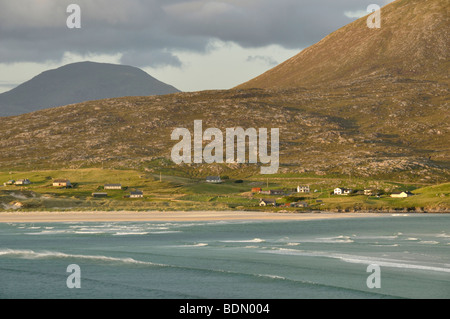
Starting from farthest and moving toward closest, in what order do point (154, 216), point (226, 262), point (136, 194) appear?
point (136, 194) < point (154, 216) < point (226, 262)

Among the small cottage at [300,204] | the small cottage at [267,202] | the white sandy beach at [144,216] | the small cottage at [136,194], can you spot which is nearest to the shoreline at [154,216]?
the white sandy beach at [144,216]

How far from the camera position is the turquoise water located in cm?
4597

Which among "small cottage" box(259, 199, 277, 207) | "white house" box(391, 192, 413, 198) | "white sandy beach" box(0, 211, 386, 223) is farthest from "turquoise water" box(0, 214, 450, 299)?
"white house" box(391, 192, 413, 198)

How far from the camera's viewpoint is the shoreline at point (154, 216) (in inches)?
5089

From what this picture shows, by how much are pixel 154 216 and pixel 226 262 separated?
7788 cm

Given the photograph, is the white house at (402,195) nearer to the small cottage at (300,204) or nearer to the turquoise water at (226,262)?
Answer: the small cottage at (300,204)

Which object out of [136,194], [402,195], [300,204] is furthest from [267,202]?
[136,194]

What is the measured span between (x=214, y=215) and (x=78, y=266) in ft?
275

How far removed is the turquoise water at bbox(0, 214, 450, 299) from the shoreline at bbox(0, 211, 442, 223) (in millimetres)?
25097

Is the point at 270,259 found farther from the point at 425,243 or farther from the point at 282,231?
the point at 282,231

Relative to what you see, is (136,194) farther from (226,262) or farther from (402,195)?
(226,262)

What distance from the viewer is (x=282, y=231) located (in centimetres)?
10125

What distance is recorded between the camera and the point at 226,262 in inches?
2378
